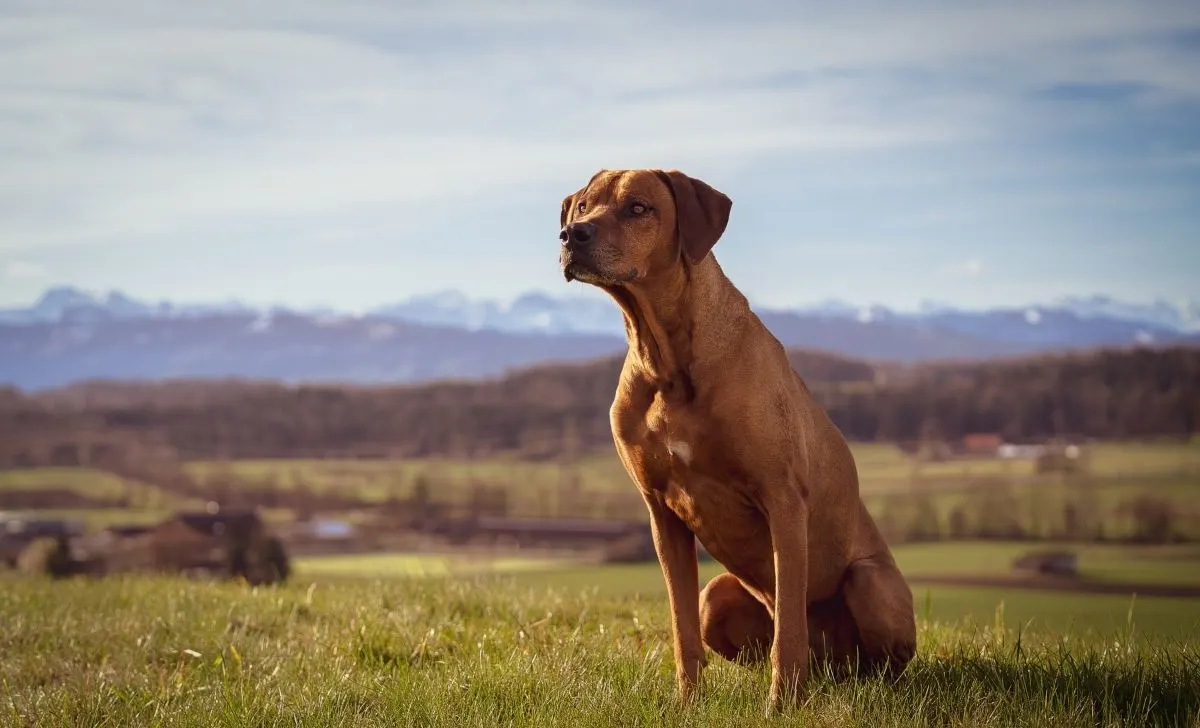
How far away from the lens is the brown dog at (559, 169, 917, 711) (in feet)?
20.4

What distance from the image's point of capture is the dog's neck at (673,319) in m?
6.25

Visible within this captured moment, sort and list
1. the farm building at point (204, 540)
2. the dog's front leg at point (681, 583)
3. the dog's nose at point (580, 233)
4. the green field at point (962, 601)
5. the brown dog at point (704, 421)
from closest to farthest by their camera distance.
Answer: the dog's nose at point (580, 233) < the brown dog at point (704, 421) < the dog's front leg at point (681, 583) < the green field at point (962, 601) < the farm building at point (204, 540)

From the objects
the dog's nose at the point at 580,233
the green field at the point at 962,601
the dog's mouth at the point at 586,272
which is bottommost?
the green field at the point at 962,601

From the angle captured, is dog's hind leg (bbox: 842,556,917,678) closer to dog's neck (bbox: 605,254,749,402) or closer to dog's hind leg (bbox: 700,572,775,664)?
dog's hind leg (bbox: 700,572,775,664)

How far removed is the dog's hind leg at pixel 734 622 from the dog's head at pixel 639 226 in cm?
225

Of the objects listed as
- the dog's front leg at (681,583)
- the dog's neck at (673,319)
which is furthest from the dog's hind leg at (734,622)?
the dog's neck at (673,319)

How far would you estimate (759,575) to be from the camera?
670cm

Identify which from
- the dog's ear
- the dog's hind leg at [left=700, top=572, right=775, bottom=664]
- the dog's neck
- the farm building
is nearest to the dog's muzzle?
the dog's neck

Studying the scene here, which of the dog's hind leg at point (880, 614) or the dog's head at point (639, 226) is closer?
the dog's head at point (639, 226)

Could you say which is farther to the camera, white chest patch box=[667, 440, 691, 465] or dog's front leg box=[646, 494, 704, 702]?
dog's front leg box=[646, 494, 704, 702]

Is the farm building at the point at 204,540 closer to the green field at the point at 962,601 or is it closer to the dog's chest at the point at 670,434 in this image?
the green field at the point at 962,601

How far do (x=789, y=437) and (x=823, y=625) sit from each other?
4.67 ft


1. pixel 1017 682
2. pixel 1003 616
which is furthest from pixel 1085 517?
pixel 1017 682

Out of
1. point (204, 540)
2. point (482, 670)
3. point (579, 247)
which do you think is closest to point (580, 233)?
point (579, 247)
